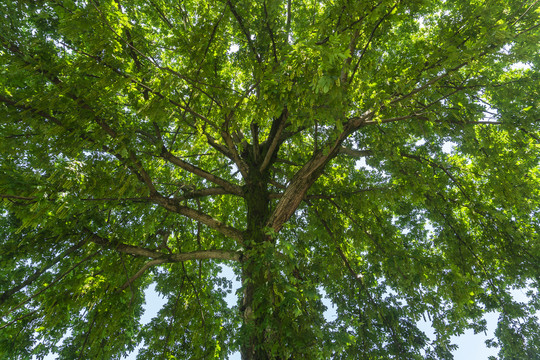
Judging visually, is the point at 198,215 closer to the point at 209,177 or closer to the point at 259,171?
the point at 209,177

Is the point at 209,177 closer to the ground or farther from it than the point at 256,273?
farther from it

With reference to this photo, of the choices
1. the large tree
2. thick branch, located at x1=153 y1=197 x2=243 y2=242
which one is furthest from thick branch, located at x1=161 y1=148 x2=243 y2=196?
thick branch, located at x1=153 y1=197 x2=243 y2=242

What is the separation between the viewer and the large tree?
3.09 meters

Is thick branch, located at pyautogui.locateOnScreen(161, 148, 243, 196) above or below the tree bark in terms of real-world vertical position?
above

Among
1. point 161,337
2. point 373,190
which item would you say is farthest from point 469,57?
point 161,337

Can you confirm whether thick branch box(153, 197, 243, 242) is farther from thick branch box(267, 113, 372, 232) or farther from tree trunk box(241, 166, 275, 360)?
thick branch box(267, 113, 372, 232)

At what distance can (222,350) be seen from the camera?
13.7 feet

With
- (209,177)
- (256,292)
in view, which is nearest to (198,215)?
(209,177)

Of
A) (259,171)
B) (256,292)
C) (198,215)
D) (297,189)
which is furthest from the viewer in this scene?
(259,171)

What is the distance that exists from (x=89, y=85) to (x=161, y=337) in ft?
14.8

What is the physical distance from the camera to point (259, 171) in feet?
17.7

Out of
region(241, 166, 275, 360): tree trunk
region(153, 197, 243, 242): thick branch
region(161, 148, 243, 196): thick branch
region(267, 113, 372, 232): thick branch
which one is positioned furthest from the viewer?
region(161, 148, 243, 196): thick branch

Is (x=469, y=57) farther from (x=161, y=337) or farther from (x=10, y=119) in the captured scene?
(x=161, y=337)

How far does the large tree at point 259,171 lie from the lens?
3094 millimetres
